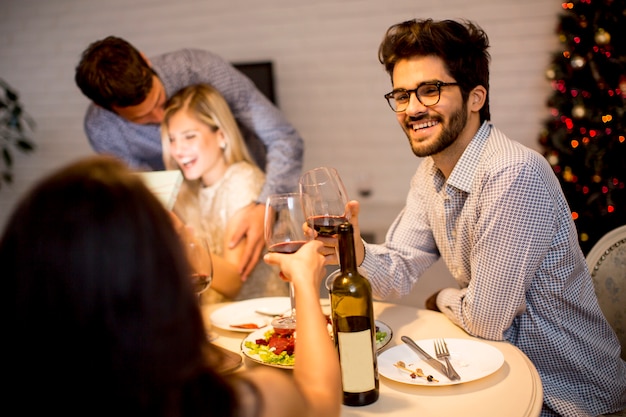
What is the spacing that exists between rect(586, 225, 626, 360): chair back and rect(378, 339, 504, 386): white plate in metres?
0.71

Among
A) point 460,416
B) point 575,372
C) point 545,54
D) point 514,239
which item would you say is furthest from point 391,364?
point 545,54

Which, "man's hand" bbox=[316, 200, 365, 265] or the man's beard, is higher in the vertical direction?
the man's beard

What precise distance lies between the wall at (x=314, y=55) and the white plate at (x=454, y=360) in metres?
2.34

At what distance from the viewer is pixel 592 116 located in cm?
358

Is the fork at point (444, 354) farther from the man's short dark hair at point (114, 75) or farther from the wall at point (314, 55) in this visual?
the wall at point (314, 55)

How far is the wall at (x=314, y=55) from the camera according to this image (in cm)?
409

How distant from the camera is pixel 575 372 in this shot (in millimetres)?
1691

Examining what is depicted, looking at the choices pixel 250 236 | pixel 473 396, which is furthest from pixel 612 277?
pixel 250 236

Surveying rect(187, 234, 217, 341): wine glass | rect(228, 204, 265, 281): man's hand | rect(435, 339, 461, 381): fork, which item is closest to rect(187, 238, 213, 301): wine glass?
rect(187, 234, 217, 341): wine glass

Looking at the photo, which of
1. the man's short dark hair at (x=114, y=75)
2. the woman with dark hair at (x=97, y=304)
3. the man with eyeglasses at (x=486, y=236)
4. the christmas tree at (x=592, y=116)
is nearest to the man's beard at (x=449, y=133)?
the man with eyeglasses at (x=486, y=236)

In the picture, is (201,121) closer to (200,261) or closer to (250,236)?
(250,236)

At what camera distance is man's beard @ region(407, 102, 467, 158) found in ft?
6.08

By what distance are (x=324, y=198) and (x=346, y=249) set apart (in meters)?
0.28

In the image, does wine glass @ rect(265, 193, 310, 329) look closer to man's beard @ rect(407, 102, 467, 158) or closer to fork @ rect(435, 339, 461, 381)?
fork @ rect(435, 339, 461, 381)
